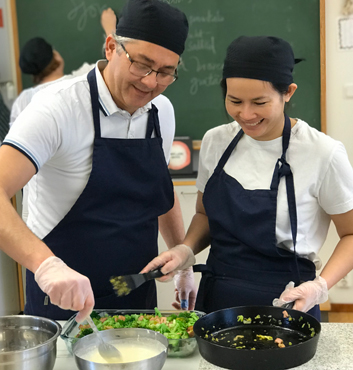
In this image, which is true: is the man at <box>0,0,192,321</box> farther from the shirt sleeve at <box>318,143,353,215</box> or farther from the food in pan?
the shirt sleeve at <box>318,143,353,215</box>

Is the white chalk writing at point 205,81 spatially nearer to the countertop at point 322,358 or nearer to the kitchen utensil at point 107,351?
the countertop at point 322,358

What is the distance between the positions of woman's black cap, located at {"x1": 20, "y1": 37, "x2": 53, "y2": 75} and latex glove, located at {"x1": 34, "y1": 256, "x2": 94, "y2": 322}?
8.71ft

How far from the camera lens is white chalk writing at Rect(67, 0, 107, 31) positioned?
145 inches

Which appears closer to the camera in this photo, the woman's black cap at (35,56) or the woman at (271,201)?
the woman at (271,201)

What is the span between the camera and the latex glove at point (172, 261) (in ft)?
5.43

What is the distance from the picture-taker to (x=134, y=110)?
170 cm

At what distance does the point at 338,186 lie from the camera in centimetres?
158

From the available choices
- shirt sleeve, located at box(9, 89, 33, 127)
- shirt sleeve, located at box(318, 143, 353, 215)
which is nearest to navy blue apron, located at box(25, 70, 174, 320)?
shirt sleeve, located at box(318, 143, 353, 215)

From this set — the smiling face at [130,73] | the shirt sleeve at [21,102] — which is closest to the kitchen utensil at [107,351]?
the smiling face at [130,73]

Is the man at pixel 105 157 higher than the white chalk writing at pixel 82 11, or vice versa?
the white chalk writing at pixel 82 11

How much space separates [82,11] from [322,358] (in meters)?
3.14

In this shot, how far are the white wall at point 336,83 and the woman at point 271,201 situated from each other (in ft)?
6.76

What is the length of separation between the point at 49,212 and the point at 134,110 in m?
0.44

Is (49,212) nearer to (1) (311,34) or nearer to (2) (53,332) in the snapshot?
(2) (53,332)
